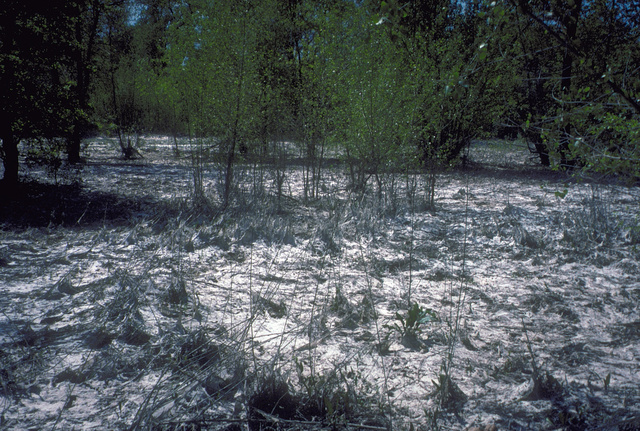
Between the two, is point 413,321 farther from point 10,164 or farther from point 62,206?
point 10,164

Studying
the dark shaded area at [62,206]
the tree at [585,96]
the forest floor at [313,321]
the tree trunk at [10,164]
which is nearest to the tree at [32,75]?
the tree trunk at [10,164]

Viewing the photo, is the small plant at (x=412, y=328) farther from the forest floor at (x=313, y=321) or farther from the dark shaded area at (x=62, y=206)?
the dark shaded area at (x=62, y=206)

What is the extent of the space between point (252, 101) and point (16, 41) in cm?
370

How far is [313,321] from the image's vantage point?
344 cm

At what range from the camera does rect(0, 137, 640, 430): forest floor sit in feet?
7.95

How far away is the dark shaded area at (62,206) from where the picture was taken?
634cm

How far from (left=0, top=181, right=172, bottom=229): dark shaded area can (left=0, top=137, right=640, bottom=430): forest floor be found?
64 millimetres

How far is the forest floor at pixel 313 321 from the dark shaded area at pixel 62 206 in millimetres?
64

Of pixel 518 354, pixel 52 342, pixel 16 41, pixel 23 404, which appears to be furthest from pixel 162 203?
pixel 518 354

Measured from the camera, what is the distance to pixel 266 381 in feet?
8.28

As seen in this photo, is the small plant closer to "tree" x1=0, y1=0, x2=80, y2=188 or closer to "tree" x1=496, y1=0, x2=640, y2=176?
"tree" x1=496, y1=0, x2=640, y2=176

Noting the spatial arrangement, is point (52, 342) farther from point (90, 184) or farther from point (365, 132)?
point (90, 184)

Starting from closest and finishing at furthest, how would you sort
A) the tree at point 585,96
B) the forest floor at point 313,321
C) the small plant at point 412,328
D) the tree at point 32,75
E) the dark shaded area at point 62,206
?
1. the tree at point 585,96
2. the forest floor at point 313,321
3. the small plant at point 412,328
4. the dark shaded area at point 62,206
5. the tree at point 32,75

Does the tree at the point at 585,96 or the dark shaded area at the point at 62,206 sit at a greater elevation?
the tree at the point at 585,96
